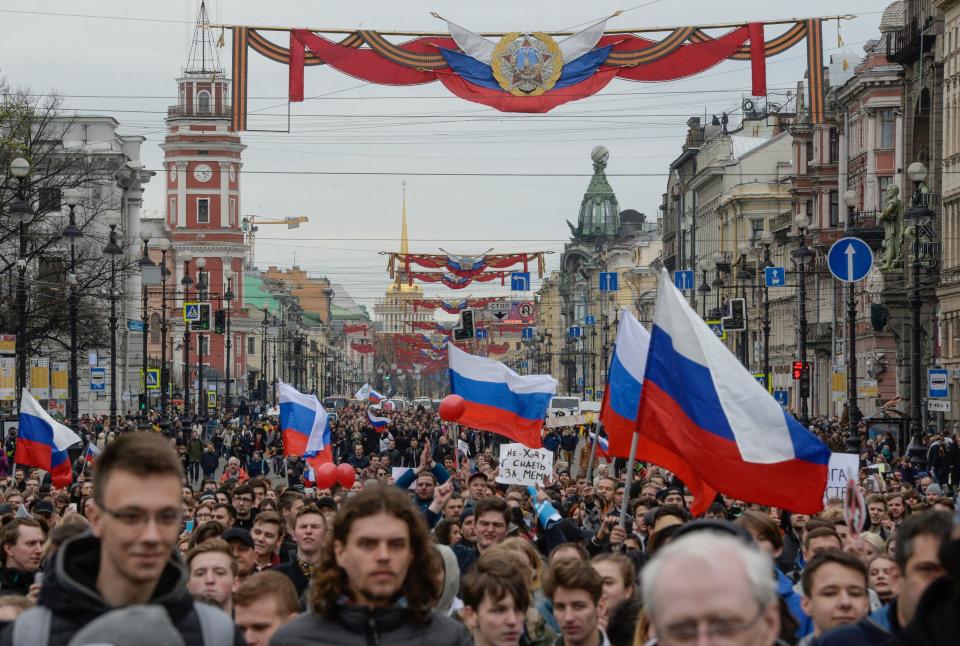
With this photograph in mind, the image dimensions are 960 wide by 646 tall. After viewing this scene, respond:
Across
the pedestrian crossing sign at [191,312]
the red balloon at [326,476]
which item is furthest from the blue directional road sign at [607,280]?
the red balloon at [326,476]

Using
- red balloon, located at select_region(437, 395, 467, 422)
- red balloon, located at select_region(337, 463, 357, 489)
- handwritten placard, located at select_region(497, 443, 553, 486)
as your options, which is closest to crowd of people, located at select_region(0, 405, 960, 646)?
red balloon, located at select_region(337, 463, 357, 489)

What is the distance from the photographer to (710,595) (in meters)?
3.90

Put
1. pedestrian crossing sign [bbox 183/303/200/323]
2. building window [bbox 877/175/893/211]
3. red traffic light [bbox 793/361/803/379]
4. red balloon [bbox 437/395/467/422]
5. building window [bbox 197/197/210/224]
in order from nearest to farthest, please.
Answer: red balloon [bbox 437/395/467/422], red traffic light [bbox 793/361/803/379], pedestrian crossing sign [bbox 183/303/200/323], building window [bbox 877/175/893/211], building window [bbox 197/197/210/224]

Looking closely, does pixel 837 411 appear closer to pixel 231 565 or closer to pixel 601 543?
pixel 601 543

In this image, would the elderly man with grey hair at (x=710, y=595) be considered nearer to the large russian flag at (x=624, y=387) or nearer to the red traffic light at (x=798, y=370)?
the large russian flag at (x=624, y=387)

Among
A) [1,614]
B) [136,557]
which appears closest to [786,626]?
[1,614]

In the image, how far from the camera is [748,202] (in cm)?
10138

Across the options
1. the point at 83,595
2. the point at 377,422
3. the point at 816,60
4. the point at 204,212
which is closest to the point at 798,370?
the point at 377,422

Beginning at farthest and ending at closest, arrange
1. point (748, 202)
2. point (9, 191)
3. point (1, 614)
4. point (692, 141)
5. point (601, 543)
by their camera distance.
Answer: point (692, 141) → point (748, 202) → point (9, 191) → point (601, 543) → point (1, 614)

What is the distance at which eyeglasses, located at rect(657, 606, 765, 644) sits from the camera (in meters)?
3.91

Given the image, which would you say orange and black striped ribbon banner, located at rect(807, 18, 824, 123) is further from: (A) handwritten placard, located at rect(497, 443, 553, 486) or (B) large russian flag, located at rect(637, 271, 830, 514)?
(B) large russian flag, located at rect(637, 271, 830, 514)

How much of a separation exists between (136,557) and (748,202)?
98.0 meters

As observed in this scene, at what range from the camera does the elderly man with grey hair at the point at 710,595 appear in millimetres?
3902

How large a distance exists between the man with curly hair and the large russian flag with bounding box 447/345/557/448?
15.6m
